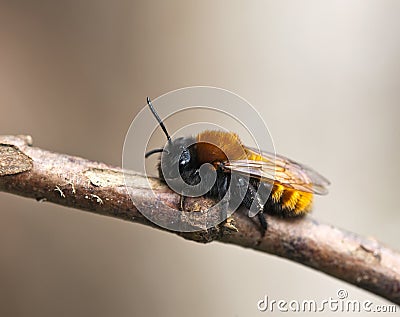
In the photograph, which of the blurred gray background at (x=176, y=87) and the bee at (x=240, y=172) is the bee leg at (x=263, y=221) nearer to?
the bee at (x=240, y=172)

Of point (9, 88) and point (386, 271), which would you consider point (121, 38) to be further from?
point (386, 271)

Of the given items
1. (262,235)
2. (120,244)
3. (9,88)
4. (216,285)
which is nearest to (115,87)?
(9,88)

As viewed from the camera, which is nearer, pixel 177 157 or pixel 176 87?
pixel 177 157

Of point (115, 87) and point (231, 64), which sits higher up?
point (231, 64)

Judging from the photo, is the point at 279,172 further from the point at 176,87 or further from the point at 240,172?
the point at 176,87

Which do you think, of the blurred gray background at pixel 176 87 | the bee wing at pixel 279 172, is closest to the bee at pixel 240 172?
the bee wing at pixel 279 172

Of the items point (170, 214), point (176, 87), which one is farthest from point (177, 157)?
point (176, 87)

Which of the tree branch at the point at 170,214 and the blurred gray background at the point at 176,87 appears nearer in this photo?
the tree branch at the point at 170,214
